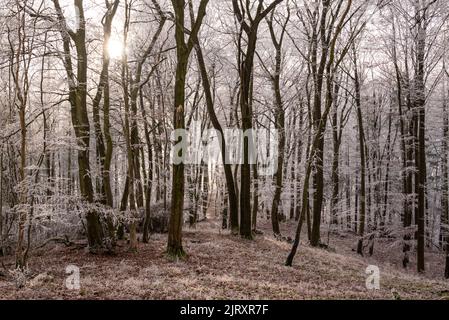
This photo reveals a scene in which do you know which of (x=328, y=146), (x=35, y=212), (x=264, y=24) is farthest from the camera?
(x=328, y=146)

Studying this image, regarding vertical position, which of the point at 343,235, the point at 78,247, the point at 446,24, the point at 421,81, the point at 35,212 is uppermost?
the point at 446,24

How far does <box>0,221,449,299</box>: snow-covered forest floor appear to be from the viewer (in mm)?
7664

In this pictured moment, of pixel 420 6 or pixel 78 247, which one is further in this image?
pixel 420 6

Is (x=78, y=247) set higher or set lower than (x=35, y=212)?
lower

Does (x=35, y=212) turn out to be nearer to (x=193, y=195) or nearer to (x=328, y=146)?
(x=193, y=195)

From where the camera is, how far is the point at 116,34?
13516 mm

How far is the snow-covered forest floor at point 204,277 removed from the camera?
25.1ft

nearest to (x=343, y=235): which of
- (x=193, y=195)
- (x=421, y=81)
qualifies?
(x=193, y=195)

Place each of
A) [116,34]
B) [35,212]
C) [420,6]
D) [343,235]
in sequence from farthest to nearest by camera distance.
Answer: [343,235], [420,6], [116,34], [35,212]

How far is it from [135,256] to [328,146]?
28.1m

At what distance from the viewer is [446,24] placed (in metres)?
16.7

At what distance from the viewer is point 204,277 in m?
9.18
